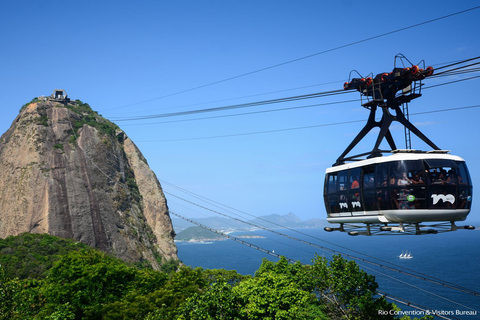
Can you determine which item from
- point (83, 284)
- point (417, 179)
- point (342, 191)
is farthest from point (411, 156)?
point (83, 284)

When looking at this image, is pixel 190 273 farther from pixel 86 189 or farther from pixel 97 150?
pixel 97 150

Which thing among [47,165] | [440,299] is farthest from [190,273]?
[440,299]

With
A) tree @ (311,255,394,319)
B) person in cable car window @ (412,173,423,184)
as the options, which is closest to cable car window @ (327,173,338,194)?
person in cable car window @ (412,173,423,184)

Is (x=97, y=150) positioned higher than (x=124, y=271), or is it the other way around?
(x=97, y=150)

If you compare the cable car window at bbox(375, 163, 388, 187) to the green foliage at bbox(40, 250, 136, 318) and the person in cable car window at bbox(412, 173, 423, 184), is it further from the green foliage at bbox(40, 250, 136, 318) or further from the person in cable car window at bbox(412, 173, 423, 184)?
the green foliage at bbox(40, 250, 136, 318)

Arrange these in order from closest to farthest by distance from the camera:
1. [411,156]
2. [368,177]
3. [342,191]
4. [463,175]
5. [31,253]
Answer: [411,156] → [463,175] → [368,177] → [342,191] → [31,253]

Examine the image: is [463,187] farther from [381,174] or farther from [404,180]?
[381,174]
